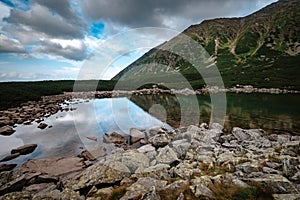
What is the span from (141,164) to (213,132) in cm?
918

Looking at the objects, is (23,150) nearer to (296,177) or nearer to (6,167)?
(6,167)

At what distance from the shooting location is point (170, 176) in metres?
9.56

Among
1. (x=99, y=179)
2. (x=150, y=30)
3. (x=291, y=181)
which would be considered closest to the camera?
(x=291, y=181)

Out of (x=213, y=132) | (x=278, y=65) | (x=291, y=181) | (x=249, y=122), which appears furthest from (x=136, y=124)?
(x=278, y=65)

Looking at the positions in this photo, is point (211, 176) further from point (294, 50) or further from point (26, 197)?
point (294, 50)

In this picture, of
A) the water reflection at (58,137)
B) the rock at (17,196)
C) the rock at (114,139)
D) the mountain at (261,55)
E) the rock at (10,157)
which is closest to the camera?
the rock at (17,196)

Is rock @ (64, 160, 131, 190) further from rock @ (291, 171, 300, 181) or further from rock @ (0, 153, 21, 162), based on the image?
rock @ (0, 153, 21, 162)

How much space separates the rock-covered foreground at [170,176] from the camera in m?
7.50

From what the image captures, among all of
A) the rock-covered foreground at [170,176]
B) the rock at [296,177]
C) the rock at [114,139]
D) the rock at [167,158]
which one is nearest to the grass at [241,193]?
the rock-covered foreground at [170,176]

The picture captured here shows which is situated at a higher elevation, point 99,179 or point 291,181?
point 291,181

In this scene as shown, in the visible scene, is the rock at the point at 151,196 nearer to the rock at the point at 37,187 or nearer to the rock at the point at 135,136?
the rock at the point at 37,187

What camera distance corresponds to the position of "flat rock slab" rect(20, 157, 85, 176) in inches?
504

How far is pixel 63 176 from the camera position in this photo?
1234cm

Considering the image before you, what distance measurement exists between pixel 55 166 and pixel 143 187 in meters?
8.08
